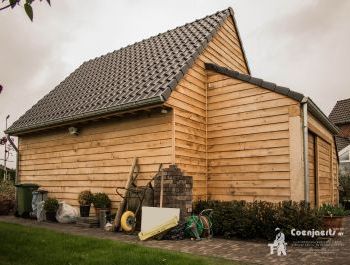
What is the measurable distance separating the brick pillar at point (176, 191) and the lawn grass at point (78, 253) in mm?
2066

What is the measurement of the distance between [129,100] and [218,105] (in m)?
2.66

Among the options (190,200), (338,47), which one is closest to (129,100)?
(190,200)

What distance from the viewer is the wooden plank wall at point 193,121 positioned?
995 cm

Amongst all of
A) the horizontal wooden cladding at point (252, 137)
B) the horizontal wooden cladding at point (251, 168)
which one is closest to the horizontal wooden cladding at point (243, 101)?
the horizontal wooden cladding at point (252, 137)

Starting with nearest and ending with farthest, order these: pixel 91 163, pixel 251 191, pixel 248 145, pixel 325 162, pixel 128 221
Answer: pixel 128 221
pixel 251 191
pixel 248 145
pixel 91 163
pixel 325 162

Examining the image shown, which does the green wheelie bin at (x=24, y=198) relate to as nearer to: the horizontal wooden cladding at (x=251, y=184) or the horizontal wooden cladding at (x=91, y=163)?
the horizontal wooden cladding at (x=91, y=163)

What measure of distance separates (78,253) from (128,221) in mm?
2539

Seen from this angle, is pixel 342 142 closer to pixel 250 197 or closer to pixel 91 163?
pixel 250 197

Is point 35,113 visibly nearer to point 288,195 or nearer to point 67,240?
point 67,240

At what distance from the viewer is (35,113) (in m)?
14.3

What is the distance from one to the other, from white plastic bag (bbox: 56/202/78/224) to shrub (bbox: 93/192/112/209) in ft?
3.29

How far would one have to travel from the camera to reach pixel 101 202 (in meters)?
10.5

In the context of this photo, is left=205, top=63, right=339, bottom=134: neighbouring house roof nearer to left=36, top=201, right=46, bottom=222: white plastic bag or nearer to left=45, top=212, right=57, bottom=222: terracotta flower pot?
left=45, top=212, right=57, bottom=222: terracotta flower pot

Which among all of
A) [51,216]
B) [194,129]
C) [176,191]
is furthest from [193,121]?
[51,216]
